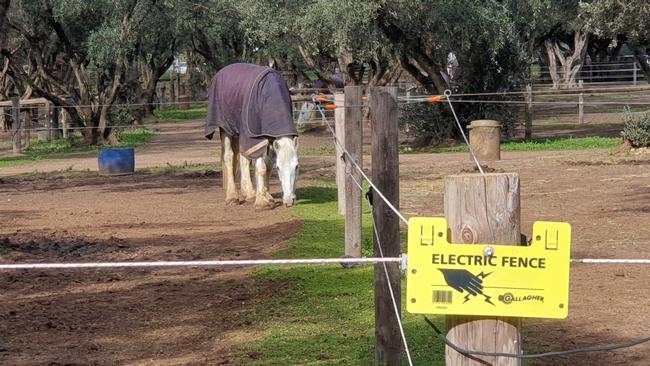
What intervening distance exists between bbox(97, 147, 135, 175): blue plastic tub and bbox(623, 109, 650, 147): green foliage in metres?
9.47

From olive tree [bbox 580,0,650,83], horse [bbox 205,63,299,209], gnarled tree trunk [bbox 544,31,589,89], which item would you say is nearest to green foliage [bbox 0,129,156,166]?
horse [bbox 205,63,299,209]

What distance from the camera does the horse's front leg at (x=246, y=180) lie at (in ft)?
47.9

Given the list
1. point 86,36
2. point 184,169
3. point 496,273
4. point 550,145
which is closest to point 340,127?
point 496,273

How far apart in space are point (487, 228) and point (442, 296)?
27cm

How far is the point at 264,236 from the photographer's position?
1163 centimetres

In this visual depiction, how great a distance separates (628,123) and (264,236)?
34.3 ft

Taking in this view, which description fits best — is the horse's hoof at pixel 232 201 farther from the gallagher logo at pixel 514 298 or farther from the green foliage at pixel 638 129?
the gallagher logo at pixel 514 298

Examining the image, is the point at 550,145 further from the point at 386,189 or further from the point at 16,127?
the point at 386,189

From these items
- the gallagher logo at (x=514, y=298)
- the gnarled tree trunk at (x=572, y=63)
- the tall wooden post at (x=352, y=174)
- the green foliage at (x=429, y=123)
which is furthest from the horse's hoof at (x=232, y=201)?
the gnarled tree trunk at (x=572, y=63)

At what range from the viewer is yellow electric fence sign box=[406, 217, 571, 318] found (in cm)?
331

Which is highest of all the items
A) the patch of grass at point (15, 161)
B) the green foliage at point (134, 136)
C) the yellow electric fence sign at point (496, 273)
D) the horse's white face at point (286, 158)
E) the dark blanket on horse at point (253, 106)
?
the dark blanket on horse at point (253, 106)

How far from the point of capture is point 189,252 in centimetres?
1041

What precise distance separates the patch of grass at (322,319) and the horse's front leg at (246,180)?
376 centimetres

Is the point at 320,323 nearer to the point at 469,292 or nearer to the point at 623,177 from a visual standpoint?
the point at 469,292
